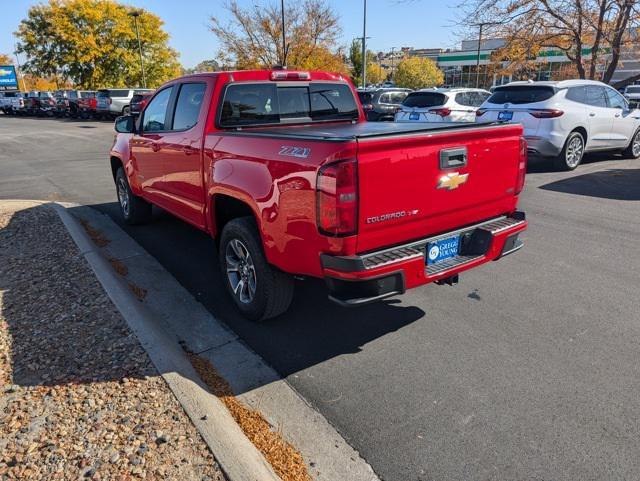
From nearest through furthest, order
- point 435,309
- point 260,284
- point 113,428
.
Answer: point 113,428 < point 260,284 < point 435,309

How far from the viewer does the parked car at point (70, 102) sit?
33856mm

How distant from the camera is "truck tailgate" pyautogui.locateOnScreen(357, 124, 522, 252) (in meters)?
2.88

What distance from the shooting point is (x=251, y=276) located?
3.87 m

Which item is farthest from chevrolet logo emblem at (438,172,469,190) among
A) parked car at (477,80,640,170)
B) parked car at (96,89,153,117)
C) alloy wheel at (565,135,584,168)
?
parked car at (96,89,153,117)

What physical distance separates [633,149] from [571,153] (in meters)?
2.64

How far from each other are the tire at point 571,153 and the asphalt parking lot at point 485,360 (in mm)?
4165

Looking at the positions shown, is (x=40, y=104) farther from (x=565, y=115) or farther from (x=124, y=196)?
(x=565, y=115)

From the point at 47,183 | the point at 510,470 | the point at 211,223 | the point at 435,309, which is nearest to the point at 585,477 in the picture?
the point at 510,470

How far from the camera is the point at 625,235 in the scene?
588 cm

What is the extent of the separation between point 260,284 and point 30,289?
2223 millimetres

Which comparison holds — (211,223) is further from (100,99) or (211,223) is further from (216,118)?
(100,99)

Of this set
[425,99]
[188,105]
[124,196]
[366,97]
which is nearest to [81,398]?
[188,105]

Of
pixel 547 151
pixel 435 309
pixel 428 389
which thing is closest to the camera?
pixel 428 389

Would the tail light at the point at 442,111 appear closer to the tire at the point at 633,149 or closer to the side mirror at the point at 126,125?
the tire at the point at 633,149
